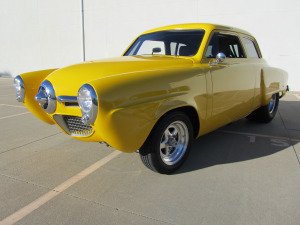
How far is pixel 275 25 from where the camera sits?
35.4 ft

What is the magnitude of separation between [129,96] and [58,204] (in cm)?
123

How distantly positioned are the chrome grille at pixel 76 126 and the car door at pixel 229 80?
167cm

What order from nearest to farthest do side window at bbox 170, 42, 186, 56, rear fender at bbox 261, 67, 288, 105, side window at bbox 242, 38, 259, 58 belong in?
1. side window at bbox 170, 42, 186, 56
2. side window at bbox 242, 38, 259, 58
3. rear fender at bbox 261, 67, 288, 105

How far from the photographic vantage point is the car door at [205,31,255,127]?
411 centimetres

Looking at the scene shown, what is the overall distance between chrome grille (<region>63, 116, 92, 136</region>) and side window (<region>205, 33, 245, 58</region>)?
1.88 meters

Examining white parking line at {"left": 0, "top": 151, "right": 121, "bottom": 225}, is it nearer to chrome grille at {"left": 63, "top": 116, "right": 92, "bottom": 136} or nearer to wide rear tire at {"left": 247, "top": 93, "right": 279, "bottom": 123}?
chrome grille at {"left": 63, "top": 116, "right": 92, "bottom": 136}

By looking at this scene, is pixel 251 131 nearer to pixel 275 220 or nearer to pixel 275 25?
pixel 275 220

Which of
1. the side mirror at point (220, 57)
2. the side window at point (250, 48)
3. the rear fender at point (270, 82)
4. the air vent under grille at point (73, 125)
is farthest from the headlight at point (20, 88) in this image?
the rear fender at point (270, 82)

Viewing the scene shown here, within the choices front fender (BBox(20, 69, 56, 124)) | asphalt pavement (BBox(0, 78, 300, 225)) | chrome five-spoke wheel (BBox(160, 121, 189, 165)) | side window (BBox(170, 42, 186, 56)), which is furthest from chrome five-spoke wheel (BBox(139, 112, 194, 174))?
front fender (BBox(20, 69, 56, 124))

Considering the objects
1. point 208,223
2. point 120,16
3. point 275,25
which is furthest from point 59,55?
point 208,223

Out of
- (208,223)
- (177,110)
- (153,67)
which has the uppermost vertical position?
(153,67)

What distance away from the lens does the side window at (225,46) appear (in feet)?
14.0

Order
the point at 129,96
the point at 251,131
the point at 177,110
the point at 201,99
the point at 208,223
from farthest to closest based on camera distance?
1. the point at 251,131
2. the point at 201,99
3. the point at 177,110
4. the point at 129,96
5. the point at 208,223

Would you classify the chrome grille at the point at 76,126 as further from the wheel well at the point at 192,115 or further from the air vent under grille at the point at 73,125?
the wheel well at the point at 192,115
